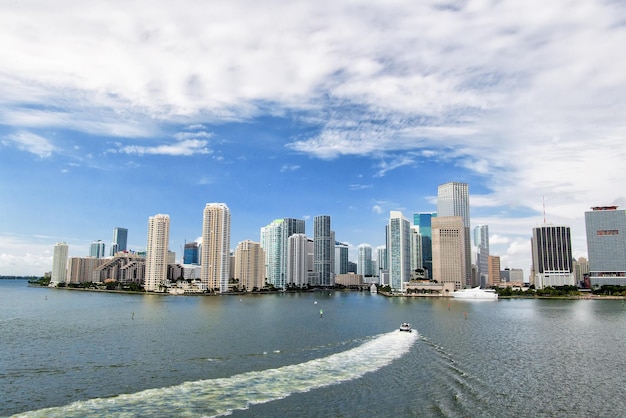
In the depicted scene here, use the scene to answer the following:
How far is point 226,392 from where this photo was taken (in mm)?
30281

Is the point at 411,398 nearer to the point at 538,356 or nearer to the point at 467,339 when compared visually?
the point at 538,356

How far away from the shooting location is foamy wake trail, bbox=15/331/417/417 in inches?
1040

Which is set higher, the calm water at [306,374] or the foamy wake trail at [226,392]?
the foamy wake trail at [226,392]

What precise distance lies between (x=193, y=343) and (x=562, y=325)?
6805 centimetres

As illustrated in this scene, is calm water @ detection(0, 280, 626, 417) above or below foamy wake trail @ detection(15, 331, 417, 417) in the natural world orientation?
below

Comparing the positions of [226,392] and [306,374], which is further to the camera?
[306,374]

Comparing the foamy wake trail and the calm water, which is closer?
the foamy wake trail

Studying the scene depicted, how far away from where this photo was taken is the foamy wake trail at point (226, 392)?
1040 inches

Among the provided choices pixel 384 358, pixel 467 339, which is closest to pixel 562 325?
pixel 467 339

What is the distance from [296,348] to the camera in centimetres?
4919

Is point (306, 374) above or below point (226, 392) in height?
below

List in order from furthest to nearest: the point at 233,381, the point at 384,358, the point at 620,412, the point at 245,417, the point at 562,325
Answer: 1. the point at 562,325
2. the point at 384,358
3. the point at 233,381
4. the point at 620,412
5. the point at 245,417

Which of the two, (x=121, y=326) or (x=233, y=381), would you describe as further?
(x=121, y=326)

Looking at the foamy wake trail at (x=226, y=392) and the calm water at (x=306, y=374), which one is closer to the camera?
the foamy wake trail at (x=226, y=392)
